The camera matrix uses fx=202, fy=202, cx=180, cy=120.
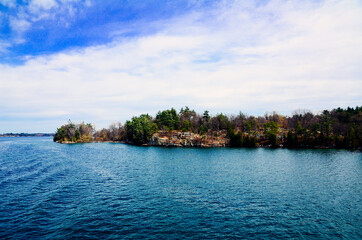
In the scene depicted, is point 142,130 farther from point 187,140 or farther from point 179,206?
point 179,206

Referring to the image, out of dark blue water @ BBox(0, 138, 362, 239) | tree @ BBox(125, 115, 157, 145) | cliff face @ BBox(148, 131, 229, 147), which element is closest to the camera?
dark blue water @ BBox(0, 138, 362, 239)

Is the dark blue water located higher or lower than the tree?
lower

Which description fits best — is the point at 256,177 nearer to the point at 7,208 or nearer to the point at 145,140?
the point at 7,208

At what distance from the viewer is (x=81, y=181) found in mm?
50188

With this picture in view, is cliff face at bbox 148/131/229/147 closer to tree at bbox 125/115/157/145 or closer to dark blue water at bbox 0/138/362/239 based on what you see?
tree at bbox 125/115/157/145

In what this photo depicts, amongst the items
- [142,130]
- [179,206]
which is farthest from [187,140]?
[179,206]

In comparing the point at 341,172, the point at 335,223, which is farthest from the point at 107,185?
the point at 341,172

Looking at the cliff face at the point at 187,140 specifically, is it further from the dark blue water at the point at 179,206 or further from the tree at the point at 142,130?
the dark blue water at the point at 179,206

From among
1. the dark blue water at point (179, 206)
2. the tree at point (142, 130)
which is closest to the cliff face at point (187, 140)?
the tree at point (142, 130)

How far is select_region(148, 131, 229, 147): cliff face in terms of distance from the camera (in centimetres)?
17038

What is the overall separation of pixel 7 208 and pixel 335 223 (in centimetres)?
5027

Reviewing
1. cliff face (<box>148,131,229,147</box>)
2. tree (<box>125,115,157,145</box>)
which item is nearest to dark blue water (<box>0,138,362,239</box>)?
cliff face (<box>148,131,229,147</box>)

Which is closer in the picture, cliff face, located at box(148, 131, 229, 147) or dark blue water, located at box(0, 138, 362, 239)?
dark blue water, located at box(0, 138, 362, 239)

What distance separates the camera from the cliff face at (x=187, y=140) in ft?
559
